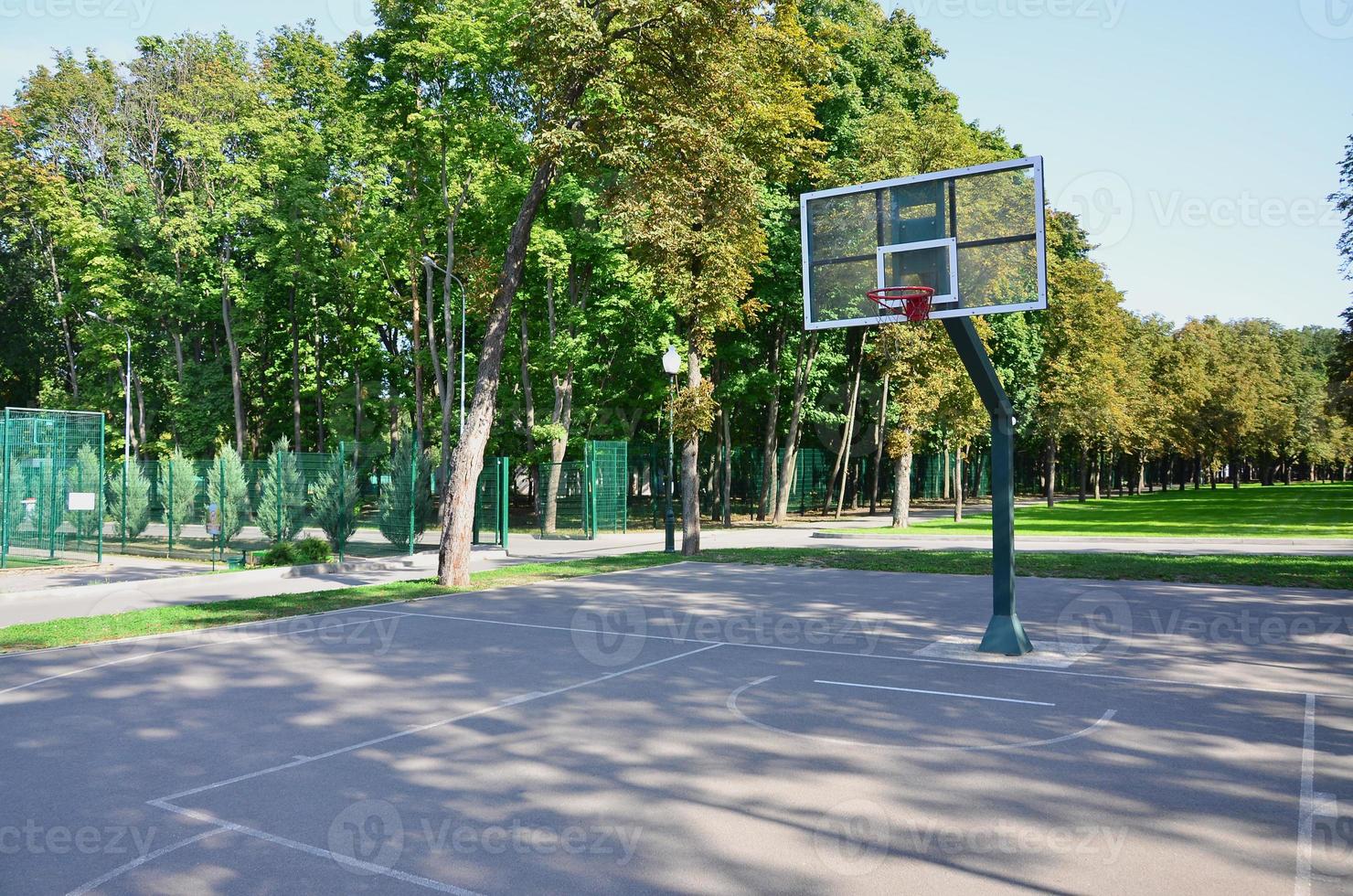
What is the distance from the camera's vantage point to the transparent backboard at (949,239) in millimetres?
11047

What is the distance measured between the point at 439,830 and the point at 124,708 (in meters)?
4.67

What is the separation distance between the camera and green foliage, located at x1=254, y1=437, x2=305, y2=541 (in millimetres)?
22609

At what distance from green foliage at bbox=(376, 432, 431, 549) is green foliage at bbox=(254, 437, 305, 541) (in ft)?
6.10

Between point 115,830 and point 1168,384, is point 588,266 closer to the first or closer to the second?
point 115,830

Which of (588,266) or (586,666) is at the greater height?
(588,266)

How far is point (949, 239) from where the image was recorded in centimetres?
1152

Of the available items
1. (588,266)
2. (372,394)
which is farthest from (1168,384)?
(372,394)

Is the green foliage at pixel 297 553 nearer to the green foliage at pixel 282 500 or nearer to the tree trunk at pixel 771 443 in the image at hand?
the green foliage at pixel 282 500

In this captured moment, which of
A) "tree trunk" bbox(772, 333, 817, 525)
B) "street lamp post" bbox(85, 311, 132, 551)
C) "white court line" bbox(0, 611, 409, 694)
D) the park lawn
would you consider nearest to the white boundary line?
"white court line" bbox(0, 611, 409, 694)

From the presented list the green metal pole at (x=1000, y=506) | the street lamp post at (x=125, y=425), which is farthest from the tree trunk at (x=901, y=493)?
the street lamp post at (x=125, y=425)

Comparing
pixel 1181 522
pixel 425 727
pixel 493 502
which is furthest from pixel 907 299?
pixel 1181 522

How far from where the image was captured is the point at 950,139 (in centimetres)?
3369

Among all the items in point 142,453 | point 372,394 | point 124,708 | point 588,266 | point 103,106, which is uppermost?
point 103,106

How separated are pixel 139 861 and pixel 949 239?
33.1 ft
